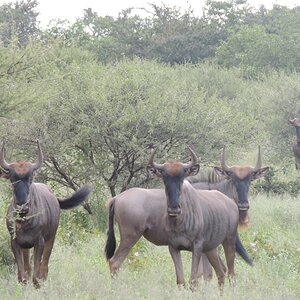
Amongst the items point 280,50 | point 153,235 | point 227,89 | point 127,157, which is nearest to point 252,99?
point 227,89

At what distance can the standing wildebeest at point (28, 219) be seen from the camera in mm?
9445

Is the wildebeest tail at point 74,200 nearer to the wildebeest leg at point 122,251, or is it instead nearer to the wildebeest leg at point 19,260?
the wildebeest leg at point 122,251

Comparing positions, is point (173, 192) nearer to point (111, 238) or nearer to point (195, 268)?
point (195, 268)

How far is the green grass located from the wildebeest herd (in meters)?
0.24

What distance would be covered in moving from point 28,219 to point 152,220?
58.9 inches

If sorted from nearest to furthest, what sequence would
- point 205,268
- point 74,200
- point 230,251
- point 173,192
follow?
1. point 173,192
2. point 230,251
3. point 205,268
4. point 74,200

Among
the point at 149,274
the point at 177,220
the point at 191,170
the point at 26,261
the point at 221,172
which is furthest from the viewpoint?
the point at 221,172

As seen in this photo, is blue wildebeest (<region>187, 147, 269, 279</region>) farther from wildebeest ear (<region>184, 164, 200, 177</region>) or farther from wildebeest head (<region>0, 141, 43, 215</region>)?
wildebeest head (<region>0, 141, 43, 215</region>)

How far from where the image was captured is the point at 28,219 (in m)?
9.66

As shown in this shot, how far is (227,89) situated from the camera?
35.1 m

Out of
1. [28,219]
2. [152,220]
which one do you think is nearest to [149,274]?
[152,220]

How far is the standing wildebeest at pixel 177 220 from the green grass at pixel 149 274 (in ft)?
1.07

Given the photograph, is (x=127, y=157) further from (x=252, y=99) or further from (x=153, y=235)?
(x=252, y=99)

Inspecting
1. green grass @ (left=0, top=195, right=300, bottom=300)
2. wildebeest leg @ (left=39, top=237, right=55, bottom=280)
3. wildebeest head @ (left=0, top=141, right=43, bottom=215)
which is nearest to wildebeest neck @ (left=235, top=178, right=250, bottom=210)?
green grass @ (left=0, top=195, right=300, bottom=300)
